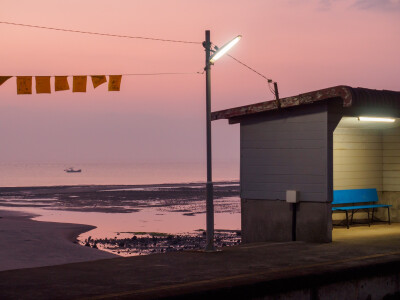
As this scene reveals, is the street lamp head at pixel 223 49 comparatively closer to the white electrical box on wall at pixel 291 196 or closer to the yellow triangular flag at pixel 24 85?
the white electrical box on wall at pixel 291 196

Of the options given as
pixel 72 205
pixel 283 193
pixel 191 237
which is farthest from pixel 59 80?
pixel 72 205

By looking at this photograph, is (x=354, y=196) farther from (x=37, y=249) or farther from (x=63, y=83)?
(x=37, y=249)

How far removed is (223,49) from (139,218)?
28242 millimetres

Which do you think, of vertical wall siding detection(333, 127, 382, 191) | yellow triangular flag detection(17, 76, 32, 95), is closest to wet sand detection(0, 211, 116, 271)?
yellow triangular flag detection(17, 76, 32, 95)

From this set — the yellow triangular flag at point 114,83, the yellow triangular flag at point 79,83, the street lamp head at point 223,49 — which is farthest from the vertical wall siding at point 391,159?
the yellow triangular flag at point 79,83

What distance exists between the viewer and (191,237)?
3041cm

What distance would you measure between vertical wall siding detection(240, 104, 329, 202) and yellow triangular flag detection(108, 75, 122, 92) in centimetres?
366

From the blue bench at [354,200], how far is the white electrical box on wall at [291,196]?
1.79 m

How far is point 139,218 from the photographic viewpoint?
40.5 m

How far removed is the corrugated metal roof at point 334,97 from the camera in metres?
13.8

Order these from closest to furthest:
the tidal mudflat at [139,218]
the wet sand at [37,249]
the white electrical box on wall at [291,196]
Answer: the white electrical box on wall at [291,196] → the wet sand at [37,249] → the tidal mudflat at [139,218]

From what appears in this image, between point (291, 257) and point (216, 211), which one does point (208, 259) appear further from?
point (216, 211)

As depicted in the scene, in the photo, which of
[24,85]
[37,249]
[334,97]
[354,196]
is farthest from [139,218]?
[334,97]

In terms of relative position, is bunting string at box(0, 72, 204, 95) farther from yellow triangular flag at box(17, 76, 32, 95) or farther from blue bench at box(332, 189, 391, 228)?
blue bench at box(332, 189, 391, 228)
